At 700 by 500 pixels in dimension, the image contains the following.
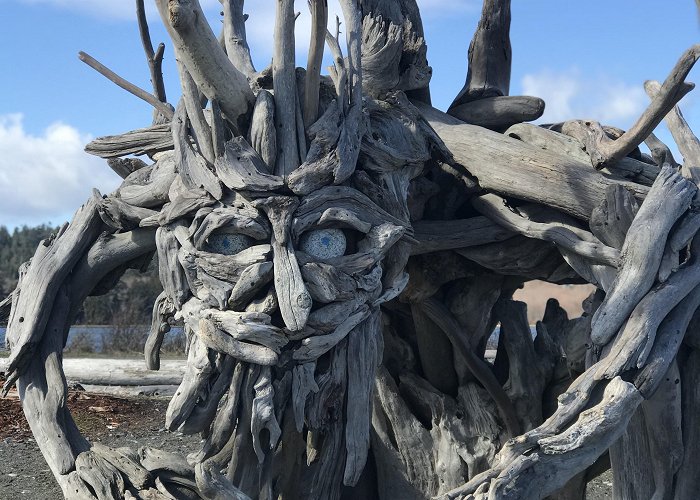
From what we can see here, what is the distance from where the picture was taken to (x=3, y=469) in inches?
254

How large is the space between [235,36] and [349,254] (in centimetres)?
107

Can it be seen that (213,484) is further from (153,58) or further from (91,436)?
(91,436)

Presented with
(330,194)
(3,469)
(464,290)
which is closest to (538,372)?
(464,290)

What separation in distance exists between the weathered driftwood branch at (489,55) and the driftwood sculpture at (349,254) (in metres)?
0.01

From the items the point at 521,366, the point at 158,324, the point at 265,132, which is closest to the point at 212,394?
the point at 158,324

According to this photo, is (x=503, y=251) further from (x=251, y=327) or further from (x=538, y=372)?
(x=251, y=327)

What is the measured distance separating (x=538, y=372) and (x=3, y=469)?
3953 millimetres

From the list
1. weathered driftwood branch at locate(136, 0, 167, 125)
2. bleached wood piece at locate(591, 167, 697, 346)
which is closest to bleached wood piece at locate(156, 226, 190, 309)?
weathered driftwood branch at locate(136, 0, 167, 125)

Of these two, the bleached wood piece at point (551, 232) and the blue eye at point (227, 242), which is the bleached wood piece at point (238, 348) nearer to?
the blue eye at point (227, 242)

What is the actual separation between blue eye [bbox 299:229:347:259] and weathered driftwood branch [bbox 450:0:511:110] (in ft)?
5.87

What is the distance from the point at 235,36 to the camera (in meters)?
3.59

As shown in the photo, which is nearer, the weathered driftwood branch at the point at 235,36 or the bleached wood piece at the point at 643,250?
the bleached wood piece at the point at 643,250

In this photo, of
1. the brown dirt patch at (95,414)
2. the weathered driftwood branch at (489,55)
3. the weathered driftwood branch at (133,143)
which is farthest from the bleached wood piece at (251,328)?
the brown dirt patch at (95,414)

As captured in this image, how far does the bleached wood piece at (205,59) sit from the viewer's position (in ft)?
9.26
